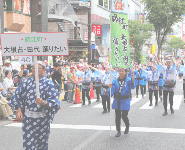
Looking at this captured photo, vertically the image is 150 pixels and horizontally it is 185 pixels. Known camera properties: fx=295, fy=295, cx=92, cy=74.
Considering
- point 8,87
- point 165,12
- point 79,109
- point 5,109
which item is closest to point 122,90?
point 5,109

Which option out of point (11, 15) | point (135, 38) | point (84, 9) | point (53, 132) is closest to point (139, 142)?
point (53, 132)

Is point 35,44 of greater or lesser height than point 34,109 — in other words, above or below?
above

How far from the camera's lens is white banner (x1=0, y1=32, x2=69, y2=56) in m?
4.97

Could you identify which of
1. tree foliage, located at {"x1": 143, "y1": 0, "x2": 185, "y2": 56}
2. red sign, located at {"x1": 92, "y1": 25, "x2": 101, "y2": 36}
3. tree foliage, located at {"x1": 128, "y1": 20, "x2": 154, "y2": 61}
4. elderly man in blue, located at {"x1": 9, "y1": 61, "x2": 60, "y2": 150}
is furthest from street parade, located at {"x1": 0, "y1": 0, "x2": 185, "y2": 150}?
tree foliage, located at {"x1": 143, "y1": 0, "x2": 185, "y2": 56}

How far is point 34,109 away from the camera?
4816 mm

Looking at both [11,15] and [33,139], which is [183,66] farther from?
[11,15]

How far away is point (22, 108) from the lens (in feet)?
16.3

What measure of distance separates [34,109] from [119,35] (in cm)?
404

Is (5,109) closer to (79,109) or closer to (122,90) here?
(79,109)

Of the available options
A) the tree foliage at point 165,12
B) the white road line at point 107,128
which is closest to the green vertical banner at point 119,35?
the white road line at point 107,128

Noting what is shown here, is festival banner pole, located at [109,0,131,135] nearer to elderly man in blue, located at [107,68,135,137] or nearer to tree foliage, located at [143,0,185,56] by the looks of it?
elderly man in blue, located at [107,68,135,137]

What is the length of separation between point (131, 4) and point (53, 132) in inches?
1898

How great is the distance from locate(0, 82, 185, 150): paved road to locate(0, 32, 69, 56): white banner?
8.15ft

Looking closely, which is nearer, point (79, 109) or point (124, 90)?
point (124, 90)
